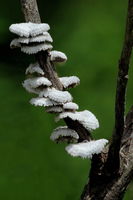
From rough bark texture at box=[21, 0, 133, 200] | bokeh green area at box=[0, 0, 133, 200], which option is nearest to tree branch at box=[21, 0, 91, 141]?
rough bark texture at box=[21, 0, 133, 200]

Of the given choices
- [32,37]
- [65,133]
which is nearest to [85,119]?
[65,133]

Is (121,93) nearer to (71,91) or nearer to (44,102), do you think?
(44,102)

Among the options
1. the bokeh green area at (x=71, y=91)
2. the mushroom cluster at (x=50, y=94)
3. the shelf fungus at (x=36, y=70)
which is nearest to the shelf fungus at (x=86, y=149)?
the mushroom cluster at (x=50, y=94)

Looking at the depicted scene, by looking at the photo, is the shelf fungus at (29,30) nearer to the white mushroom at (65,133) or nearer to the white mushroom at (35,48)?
the white mushroom at (35,48)

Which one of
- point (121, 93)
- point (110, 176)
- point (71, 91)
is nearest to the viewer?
point (121, 93)

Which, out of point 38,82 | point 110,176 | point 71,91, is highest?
point 71,91

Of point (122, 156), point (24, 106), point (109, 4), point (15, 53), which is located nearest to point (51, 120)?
point (24, 106)
